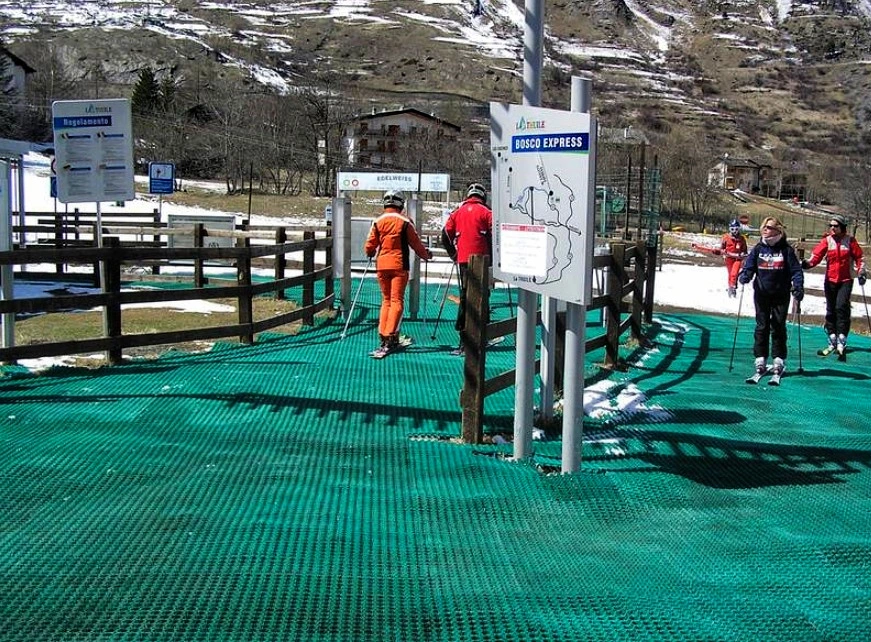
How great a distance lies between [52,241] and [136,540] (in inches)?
722

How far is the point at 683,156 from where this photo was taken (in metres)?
82.9

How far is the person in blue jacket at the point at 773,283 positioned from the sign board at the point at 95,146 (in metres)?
6.26

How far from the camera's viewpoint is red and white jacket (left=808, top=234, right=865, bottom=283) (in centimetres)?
1196

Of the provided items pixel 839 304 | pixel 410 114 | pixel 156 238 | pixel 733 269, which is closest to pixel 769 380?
pixel 839 304

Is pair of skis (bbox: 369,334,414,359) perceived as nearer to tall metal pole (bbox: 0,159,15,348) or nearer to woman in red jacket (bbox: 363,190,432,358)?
woman in red jacket (bbox: 363,190,432,358)

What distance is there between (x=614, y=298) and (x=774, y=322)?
1.67m

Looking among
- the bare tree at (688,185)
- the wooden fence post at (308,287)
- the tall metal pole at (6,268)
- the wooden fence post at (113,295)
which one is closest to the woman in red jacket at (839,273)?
the wooden fence post at (308,287)

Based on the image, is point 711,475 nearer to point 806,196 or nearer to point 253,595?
point 253,595

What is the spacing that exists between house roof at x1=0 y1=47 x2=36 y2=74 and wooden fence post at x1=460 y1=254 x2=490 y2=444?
101 meters

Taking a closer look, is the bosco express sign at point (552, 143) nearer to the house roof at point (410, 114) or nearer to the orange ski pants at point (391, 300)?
the orange ski pants at point (391, 300)

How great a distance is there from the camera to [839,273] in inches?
477

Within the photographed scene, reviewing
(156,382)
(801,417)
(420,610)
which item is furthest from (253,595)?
(801,417)

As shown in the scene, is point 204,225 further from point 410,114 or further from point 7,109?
point 410,114

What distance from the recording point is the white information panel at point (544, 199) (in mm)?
5344
